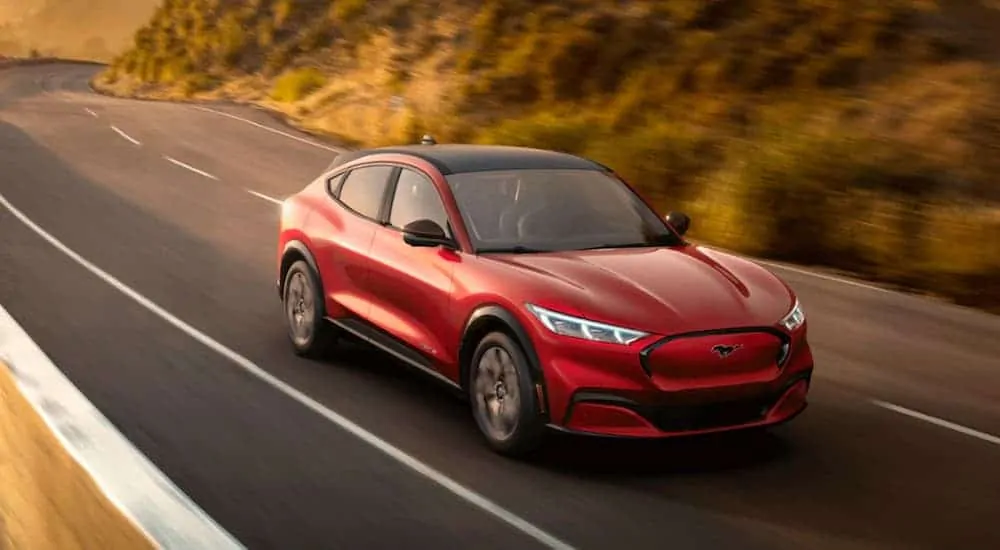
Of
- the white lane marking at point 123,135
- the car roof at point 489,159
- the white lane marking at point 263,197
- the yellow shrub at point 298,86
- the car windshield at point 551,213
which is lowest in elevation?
the yellow shrub at point 298,86

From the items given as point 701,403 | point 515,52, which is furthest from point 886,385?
point 515,52

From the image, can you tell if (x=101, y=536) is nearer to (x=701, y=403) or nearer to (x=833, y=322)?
(x=701, y=403)

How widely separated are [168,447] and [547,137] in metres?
14.3

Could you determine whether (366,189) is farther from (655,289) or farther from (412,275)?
(655,289)

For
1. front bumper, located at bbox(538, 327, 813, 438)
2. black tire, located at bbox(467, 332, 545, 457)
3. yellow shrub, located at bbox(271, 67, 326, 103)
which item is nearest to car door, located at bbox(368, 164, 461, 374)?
black tire, located at bbox(467, 332, 545, 457)

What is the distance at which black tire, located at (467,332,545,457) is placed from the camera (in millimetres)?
7160

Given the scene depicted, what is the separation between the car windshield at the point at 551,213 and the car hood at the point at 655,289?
239 mm

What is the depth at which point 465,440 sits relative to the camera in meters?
7.78

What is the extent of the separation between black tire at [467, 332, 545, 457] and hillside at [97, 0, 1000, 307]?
283 inches

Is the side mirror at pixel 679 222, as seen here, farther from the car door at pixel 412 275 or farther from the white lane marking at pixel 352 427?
the white lane marking at pixel 352 427

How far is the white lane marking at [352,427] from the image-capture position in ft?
20.6

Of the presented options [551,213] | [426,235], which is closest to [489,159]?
[551,213]

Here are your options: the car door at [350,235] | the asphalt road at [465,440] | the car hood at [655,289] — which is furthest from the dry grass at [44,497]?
the car door at [350,235]

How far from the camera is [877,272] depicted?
14.3 m
